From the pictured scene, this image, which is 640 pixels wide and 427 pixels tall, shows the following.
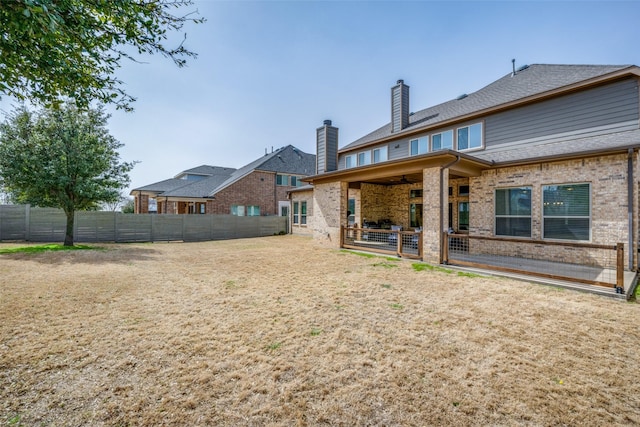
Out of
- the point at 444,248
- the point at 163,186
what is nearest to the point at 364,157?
the point at 444,248

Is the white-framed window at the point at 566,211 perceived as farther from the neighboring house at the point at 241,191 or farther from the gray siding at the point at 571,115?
the neighboring house at the point at 241,191

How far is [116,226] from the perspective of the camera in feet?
50.5

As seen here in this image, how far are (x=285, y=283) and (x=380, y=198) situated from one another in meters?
9.98

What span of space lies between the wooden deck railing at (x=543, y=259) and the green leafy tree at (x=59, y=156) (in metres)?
15.2

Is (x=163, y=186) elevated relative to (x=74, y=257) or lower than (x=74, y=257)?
elevated

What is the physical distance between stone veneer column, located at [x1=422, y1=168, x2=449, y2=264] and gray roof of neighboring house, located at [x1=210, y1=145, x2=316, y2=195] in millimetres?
17208

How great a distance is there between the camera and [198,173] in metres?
30.7

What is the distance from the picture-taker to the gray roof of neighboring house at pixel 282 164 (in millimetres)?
23950

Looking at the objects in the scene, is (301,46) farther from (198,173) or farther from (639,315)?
(198,173)

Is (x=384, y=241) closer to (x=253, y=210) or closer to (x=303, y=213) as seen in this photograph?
(x=303, y=213)

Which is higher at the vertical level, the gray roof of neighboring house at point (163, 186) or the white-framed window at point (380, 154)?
the white-framed window at point (380, 154)

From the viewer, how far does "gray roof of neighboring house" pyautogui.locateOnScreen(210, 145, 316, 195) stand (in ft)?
78.6

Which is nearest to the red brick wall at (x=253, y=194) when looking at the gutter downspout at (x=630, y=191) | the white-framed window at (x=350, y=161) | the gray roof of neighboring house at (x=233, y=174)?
the gray roof of neighboring house at (x=233, y=174)

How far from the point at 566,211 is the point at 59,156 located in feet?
63.8
